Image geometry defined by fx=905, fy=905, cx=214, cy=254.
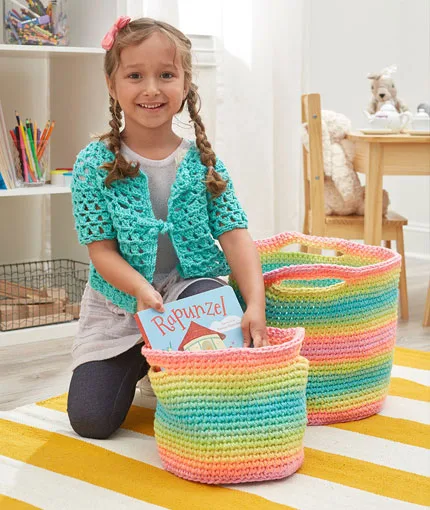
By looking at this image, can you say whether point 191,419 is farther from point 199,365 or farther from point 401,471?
point 401,471

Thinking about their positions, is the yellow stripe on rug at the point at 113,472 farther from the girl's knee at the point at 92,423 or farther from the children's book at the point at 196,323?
the children's book at the point at 196,323

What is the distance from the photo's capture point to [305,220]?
2.95m

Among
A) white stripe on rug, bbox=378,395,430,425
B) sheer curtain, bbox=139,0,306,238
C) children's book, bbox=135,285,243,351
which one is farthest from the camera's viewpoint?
sheer curtain, bbox=139,0,306,238

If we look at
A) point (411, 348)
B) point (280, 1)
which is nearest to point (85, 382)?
point (411, 348)

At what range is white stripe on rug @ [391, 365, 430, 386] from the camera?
194cm

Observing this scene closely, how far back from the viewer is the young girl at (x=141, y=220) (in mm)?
1547

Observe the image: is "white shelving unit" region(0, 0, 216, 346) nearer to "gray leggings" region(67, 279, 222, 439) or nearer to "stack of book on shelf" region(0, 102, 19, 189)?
"stack of book on shelf" region(0, 102, 19, 189)

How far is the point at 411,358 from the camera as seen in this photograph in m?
2.12

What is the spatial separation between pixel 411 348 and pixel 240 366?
1060 mm

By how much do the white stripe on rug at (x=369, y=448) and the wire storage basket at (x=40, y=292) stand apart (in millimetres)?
967

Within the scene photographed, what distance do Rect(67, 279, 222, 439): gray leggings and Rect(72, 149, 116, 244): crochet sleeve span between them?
0.18 meters

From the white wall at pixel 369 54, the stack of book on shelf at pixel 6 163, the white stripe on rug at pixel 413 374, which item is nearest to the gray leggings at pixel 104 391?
the white stripe on rug at pixel 413 374

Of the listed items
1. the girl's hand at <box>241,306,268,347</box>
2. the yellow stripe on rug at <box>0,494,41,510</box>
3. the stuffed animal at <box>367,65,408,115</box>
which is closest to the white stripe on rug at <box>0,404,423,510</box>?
the yellow stripe on rug at <box>0,494,41,510</box>

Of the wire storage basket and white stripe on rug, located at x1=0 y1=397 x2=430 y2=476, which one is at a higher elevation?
the wire storage basket
